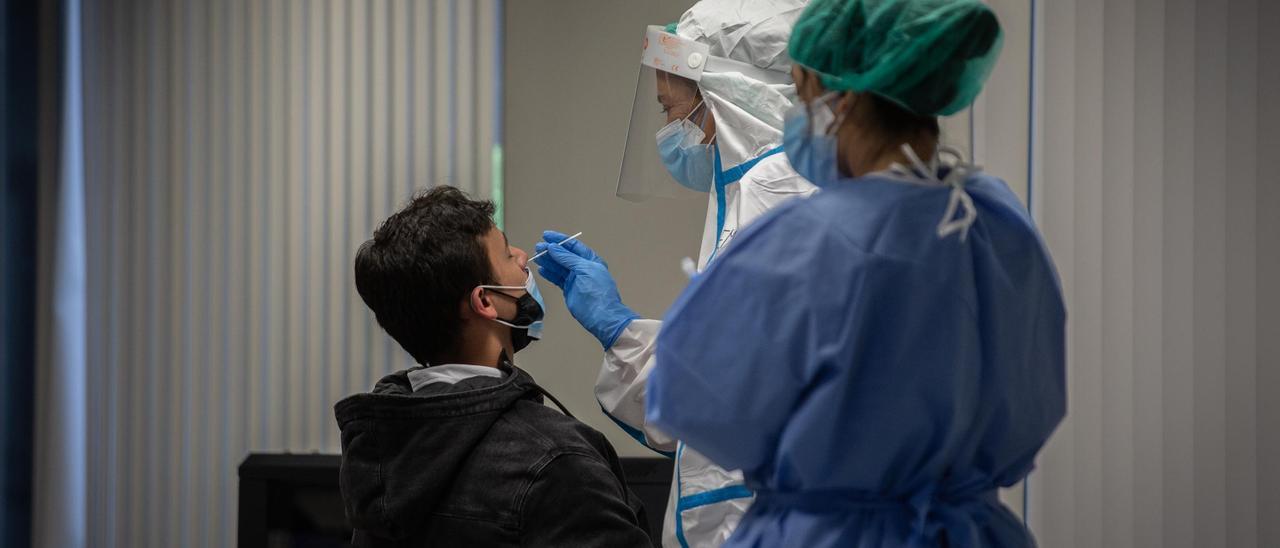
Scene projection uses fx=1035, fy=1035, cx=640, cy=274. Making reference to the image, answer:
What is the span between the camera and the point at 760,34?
183cm

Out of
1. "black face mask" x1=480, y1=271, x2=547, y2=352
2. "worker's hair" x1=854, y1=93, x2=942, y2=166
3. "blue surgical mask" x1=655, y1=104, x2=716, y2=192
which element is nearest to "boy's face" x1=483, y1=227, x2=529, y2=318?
"black face mask" x1=480, y1=271, x2=547, y2=352

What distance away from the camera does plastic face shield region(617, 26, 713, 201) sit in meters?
1.88

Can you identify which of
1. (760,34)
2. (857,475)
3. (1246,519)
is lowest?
(1246,519)

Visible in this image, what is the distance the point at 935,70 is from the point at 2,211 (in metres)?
3.07

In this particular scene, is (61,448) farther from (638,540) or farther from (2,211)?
(638,540)

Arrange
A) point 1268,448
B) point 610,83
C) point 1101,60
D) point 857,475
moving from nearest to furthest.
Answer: point 857,475
point 1268,448
point 1101,60
point 610,83

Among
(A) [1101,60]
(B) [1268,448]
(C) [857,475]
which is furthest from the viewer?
(A) [1101,60]

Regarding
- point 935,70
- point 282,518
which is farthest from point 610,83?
point 935,70

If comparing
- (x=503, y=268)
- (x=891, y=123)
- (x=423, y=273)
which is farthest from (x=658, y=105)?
(x=891, y=123)

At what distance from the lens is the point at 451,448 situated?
140 cm

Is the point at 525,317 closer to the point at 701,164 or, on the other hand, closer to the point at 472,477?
the point at 472,477

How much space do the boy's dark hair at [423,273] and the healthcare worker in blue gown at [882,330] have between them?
633 millimetres

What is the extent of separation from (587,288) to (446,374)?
1.23 ft

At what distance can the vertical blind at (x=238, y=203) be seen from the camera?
9.91 feet
